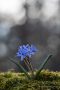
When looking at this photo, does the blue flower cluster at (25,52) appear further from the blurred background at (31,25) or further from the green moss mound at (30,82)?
the blurred background at (31,25)

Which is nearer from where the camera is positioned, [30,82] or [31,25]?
[30,82]

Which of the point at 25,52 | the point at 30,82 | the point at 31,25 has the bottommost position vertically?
the point at 30,82

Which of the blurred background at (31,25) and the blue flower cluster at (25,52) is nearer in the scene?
the blue flower cluster at (25,52)

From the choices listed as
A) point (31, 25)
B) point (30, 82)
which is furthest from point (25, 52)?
point (31, 25)

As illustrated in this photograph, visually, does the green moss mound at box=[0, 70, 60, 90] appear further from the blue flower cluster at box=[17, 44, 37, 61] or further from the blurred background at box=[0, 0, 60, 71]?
the blurred background at box=[0, 0, 60, 71]

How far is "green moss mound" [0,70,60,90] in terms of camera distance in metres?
2.83

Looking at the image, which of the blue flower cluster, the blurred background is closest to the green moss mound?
the blue flower cluster

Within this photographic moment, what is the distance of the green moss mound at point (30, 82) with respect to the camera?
283cm

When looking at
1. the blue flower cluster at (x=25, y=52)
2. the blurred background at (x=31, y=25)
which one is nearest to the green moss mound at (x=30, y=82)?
the blue flower cluster at (x=25, y=52)

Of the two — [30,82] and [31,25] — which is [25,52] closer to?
[30,82]

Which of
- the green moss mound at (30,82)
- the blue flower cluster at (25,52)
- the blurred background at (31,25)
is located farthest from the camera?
the blurred background at (31,25)

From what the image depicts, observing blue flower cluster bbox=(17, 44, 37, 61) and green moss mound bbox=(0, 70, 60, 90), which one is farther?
blue flower cluster bbox=(17, 44, 37, 61)

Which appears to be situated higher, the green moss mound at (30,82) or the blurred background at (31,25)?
the blurred background at (31,25)

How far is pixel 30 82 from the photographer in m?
2.92
